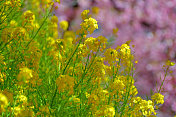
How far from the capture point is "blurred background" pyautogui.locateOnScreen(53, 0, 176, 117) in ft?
17.0

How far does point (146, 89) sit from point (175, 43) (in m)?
1.19

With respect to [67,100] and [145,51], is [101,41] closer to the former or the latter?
[67,100]

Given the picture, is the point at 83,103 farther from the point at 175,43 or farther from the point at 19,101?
the point at 175,43

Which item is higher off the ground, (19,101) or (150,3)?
(150,3)

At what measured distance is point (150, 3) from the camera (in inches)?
228

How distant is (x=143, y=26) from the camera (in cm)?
571

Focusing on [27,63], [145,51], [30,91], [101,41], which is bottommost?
[30,91]

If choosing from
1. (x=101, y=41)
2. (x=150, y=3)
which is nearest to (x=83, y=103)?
(x=101, y=41)

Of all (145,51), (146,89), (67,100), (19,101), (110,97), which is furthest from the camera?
(145,51)

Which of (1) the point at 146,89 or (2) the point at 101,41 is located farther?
(1) the point at 146,89

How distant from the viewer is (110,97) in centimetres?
197

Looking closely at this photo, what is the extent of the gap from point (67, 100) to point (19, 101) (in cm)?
30

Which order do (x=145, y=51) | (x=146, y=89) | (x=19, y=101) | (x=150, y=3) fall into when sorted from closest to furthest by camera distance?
(x=19, y=101), (x=146, y=89), (x=145, y=51), (x=150, y=3)

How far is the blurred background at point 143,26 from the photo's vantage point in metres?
5.18
